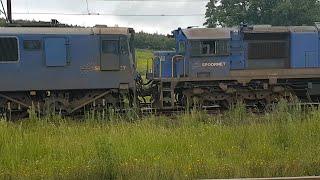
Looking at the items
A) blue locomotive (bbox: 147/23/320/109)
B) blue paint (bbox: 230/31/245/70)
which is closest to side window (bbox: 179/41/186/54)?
blue locomotive (bbox: 147/23/320/109)

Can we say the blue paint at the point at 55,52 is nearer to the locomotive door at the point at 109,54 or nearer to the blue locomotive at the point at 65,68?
the blue locomotive at the point at 65,68

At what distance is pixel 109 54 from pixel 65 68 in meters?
1.66

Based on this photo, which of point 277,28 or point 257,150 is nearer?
point 257,150

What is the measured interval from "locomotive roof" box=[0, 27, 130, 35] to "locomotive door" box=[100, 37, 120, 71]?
1.10 ft

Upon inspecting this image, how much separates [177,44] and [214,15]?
4166 cm

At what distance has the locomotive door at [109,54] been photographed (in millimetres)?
16766

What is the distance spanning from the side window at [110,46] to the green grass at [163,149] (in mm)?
6596

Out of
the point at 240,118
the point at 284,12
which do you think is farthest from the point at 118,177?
the point at 284,12

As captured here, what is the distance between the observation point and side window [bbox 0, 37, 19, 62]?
627 inches

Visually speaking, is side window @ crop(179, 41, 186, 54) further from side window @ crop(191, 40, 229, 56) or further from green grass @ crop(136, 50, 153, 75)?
green grass @ crop(136, 50, 153, 75)

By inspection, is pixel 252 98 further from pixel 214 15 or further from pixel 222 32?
pixel 214 15

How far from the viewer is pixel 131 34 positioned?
1750 centimetres

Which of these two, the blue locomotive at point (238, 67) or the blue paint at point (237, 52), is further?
the blue paint at point (237, 52)

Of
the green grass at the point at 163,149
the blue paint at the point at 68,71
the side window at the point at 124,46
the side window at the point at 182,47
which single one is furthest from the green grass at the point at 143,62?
the green grass at the point at 163,149
